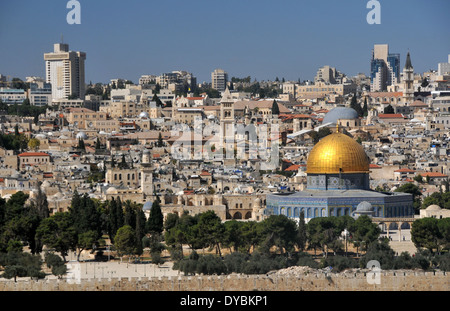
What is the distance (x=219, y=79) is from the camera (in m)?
143

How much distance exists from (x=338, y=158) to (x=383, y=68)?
94.7 metres

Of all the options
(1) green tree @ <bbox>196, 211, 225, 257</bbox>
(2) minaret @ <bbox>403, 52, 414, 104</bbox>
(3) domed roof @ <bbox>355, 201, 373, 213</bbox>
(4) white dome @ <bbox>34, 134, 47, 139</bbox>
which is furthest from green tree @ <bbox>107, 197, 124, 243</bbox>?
(2) minaret @ <bbox>403, 52, 414, 104</bbox>

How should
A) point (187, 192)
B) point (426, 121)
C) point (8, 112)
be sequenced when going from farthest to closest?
point (8, 112), point (426, 121), point (187, 192)

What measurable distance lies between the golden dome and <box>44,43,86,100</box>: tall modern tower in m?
84.8

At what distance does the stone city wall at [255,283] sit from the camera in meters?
31.8

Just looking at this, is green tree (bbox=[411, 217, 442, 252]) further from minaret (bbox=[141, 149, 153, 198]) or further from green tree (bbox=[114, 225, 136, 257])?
minaret (bbox=[141, 149, 153, 198])

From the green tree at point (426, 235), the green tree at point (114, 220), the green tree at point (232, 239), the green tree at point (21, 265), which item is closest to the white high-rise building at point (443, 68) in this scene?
the green tree at point (426, 235)

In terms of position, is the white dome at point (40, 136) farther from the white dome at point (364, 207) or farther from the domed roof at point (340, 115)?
the white dome at point (364, 207)

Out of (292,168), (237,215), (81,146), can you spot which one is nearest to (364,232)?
(237,215)

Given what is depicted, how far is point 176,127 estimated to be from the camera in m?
86.9

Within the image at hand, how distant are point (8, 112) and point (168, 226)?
57941mm

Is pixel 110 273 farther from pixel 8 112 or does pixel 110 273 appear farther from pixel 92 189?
pixel 8 112

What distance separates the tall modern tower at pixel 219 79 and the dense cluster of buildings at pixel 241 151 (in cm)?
1589
